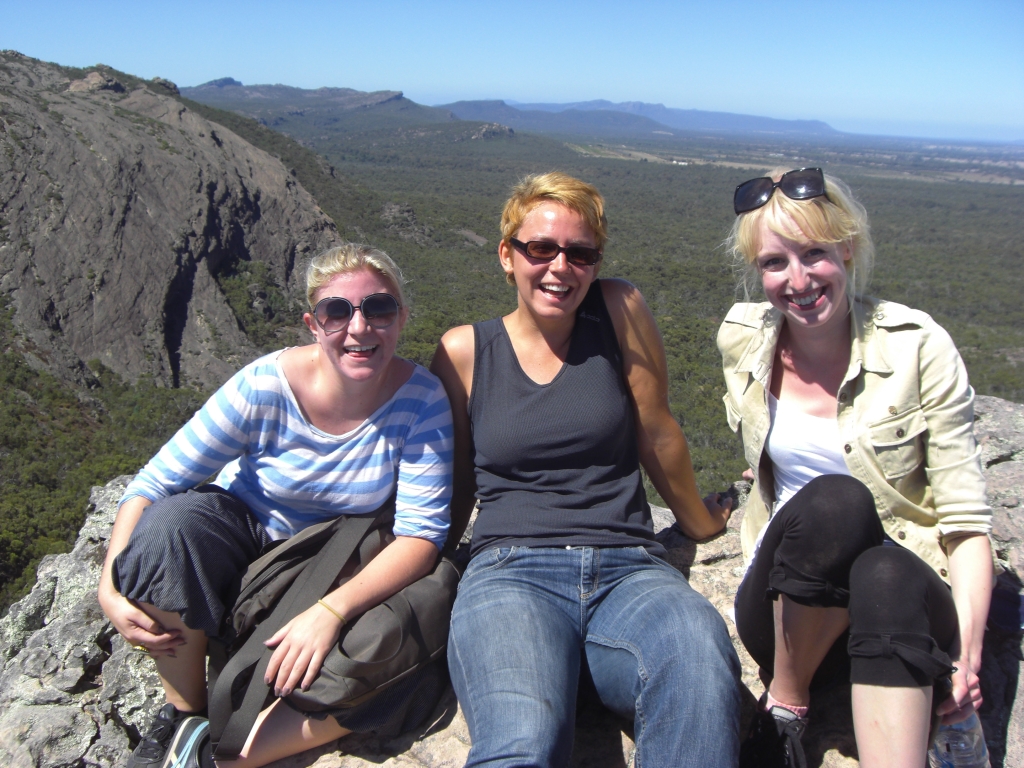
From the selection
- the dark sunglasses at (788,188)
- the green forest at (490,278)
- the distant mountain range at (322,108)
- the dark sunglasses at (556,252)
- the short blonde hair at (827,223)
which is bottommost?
the green forest at (490,278)

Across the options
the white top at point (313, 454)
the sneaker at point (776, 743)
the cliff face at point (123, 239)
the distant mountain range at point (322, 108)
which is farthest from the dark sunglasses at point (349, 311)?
the distant mountain range at point (322, 108)

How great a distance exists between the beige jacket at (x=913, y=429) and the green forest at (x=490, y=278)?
52cm

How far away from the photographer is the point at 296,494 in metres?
1.96

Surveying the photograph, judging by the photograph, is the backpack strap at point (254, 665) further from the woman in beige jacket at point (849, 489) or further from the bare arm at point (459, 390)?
the woman in beige jacket at point (849, 489)

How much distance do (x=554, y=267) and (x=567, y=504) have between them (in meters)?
0.69

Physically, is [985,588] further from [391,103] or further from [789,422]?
[391,103]

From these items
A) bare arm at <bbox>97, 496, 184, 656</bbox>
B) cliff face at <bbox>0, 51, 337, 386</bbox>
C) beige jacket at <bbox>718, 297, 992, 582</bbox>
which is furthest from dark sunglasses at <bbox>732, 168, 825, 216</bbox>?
cliff face at <bbox>0, 51, 337, 386</bbox>

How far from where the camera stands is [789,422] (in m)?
1.93

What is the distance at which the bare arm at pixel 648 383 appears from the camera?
2.16m

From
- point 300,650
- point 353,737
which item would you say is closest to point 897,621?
point 300,650

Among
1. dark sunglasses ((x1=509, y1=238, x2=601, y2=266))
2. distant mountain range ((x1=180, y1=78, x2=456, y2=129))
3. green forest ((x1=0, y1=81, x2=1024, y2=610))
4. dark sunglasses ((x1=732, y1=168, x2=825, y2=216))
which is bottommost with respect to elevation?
green forest ((x1=0, y1=81, x2=1024, y2=610))

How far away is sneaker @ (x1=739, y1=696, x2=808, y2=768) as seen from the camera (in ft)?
5.57

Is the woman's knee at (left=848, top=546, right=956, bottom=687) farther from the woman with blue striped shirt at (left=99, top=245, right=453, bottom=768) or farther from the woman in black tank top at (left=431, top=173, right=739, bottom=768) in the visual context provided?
the woman with blue striped shirt at (left=99, top=245, right=453, bottom=768)

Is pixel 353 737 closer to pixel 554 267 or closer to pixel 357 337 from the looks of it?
pixel 357 337
